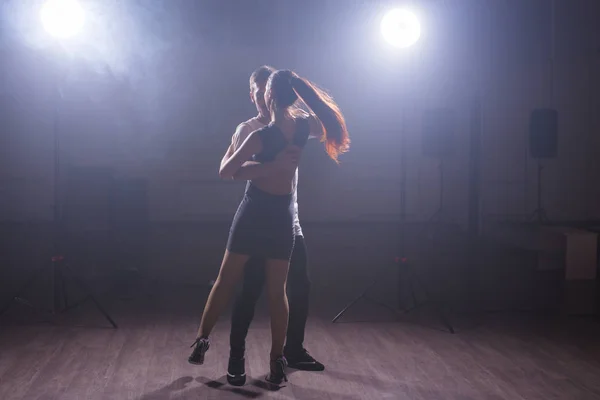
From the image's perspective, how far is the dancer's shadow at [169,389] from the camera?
2736 millimetres

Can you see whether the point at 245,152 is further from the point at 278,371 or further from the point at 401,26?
the point at 401,26

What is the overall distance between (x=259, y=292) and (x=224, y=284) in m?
0.18

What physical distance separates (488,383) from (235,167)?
1.54m

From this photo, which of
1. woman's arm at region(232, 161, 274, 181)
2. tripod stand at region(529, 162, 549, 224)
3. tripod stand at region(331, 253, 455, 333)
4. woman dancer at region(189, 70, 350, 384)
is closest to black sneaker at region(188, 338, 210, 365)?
woman dancer at region(189, 70, 350, 384)

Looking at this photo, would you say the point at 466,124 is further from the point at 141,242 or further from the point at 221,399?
the point at 221,399

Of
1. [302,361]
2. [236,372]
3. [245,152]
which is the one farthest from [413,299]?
[245,152]

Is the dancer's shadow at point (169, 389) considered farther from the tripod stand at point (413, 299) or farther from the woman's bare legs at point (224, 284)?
the tripod stand at point (413, 299)

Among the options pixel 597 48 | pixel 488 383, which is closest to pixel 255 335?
pixel 488 383

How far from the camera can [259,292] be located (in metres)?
2.92

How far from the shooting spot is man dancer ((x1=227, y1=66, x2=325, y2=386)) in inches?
111

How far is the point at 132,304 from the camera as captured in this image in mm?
4609

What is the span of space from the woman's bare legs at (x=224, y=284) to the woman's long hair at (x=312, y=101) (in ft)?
2.05

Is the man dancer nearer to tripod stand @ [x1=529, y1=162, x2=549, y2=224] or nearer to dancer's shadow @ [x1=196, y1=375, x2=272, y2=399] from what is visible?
dancer's shadow @ [x1=196, y1=375, x2=272, y2=399]

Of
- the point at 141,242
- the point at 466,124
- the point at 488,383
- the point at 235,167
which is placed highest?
the point at 466,124
